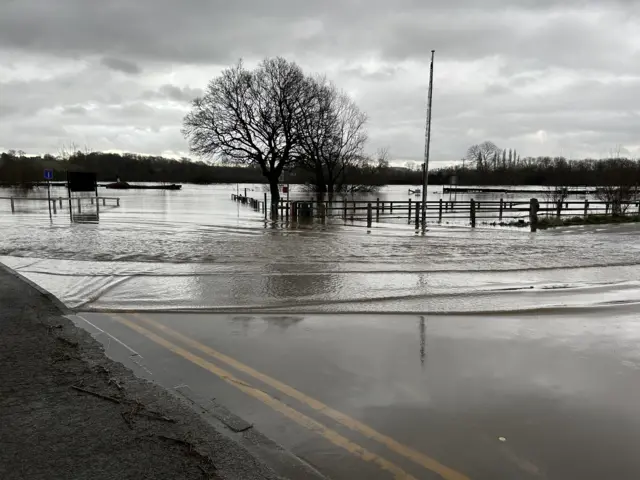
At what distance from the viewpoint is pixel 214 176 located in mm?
184375

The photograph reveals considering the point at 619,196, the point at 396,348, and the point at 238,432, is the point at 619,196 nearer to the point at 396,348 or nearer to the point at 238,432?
the point at 396,348

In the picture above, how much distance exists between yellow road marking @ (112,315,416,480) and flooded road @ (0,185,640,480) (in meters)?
0.02

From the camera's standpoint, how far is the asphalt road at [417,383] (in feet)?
11.1

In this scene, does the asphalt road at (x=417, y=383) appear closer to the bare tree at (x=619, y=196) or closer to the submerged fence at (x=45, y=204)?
the bare tree at (x=619, y=196)

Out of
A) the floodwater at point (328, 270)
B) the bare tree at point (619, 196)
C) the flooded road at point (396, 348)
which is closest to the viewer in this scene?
the flooded road at point (396, 348)

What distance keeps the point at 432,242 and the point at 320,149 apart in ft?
133

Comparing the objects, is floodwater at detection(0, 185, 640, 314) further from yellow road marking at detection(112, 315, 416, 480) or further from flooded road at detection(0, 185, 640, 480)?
yellow road marking at detection(112, 315, 416, 480)

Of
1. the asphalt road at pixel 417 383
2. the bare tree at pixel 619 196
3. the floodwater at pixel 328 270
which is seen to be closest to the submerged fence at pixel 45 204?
the floodwater at pixel 328 270

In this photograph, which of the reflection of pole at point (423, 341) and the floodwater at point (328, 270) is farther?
the floodwater at point (328, 270)

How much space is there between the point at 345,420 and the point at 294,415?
0.41 meters

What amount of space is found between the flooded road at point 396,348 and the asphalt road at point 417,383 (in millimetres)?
18

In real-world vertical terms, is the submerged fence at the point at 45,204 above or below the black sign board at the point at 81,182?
below

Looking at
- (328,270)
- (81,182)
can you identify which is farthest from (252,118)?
(328,270)

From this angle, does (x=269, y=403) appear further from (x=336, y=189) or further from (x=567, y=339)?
(x=336, y=189)
